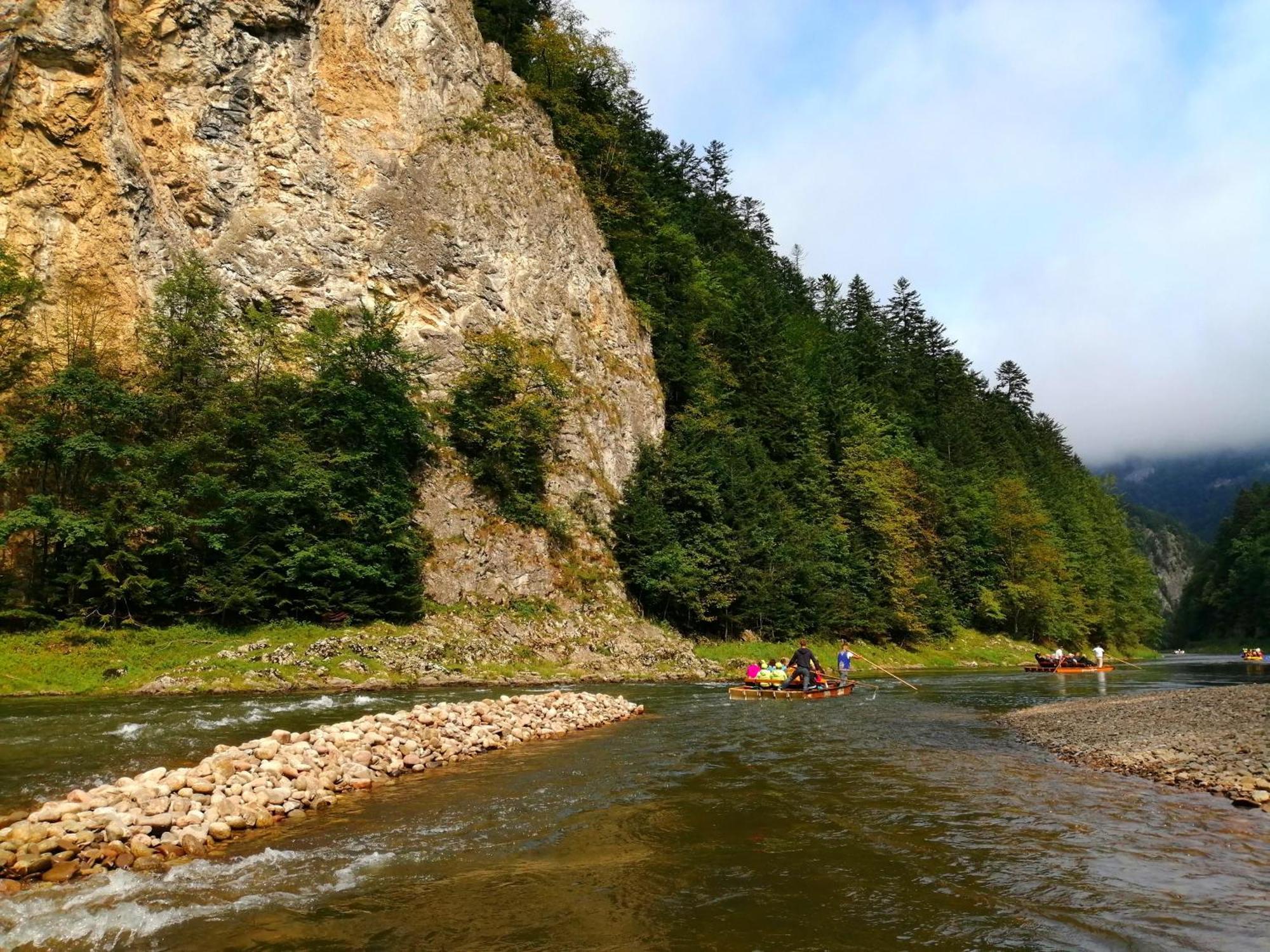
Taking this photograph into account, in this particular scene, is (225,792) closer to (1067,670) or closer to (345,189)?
(345,189)

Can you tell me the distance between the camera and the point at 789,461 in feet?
179

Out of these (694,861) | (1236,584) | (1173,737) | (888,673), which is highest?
(1236,584)

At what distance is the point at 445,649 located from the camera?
30.0m

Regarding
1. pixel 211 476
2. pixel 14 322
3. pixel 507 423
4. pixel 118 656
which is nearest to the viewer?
pixel 118 656

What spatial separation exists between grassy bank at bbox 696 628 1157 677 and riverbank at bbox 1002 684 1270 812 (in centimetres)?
1787

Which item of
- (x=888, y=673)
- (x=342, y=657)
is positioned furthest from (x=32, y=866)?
(x=888, y=673)

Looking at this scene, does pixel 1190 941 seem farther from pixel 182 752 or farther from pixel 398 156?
pixel 398 156

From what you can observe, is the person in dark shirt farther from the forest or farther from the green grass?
the green grass

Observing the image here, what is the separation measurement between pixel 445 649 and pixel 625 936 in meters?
24.9

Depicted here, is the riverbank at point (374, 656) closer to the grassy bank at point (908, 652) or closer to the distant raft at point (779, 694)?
the grassy bank at point (908, 652)

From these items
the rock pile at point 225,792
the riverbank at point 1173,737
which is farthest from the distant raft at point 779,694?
the rock pile at point 225,792

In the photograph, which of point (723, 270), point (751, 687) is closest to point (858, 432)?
point (723, 270)

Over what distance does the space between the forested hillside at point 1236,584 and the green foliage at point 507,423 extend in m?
105

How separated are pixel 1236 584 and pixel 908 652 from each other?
286ft
